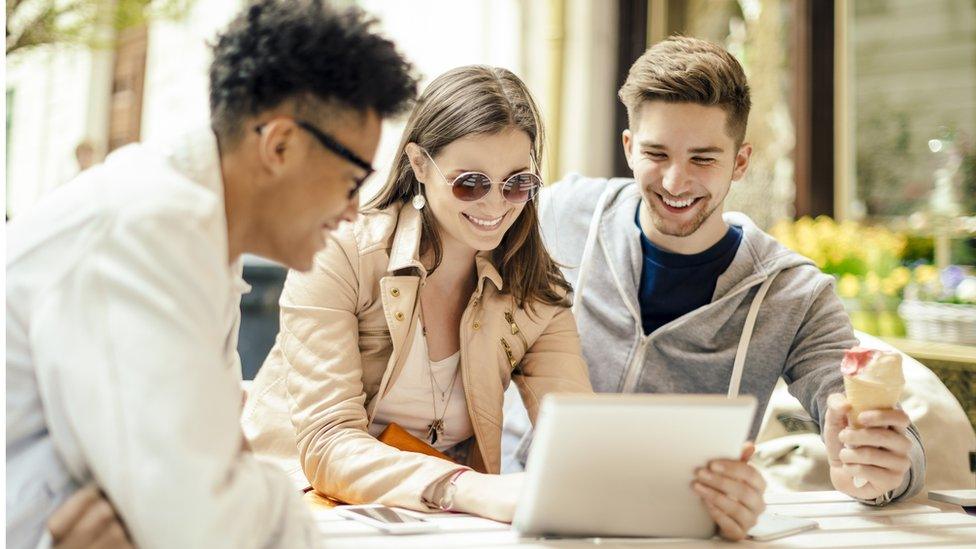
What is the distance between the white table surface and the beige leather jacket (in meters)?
0.20

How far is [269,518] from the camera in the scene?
119cm

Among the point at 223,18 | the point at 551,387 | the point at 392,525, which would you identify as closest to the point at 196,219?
the point at 392,525

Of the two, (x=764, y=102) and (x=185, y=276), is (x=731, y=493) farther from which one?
(x=764, y=102)

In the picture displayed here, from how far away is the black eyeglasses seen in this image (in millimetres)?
1278

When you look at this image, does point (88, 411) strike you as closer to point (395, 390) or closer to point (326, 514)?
point (326, 514)

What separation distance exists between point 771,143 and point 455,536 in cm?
449

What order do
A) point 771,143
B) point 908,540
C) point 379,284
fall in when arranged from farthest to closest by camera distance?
point 771,143 < point 379,284 < point 908,540

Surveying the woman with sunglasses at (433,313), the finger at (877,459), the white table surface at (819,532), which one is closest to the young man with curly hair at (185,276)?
the white table surface at (819,532)

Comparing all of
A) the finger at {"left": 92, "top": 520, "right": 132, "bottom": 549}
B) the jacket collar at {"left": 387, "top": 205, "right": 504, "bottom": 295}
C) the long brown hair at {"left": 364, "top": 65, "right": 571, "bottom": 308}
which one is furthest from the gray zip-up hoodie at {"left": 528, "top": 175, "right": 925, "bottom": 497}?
the finger at {"left": 92, "top": 520, "right": 132, "bottom": 549}

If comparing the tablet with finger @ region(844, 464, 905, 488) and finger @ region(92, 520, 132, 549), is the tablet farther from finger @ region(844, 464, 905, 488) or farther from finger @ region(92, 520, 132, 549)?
finger @ region(92, 520, 132, 549)

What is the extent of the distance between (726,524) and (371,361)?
936mm

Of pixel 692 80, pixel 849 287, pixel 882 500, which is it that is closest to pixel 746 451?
pixel 882 500

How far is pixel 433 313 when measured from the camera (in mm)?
2262

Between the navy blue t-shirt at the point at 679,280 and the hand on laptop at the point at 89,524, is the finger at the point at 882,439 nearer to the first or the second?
the navy blue t-shirt at the point at 679,280
